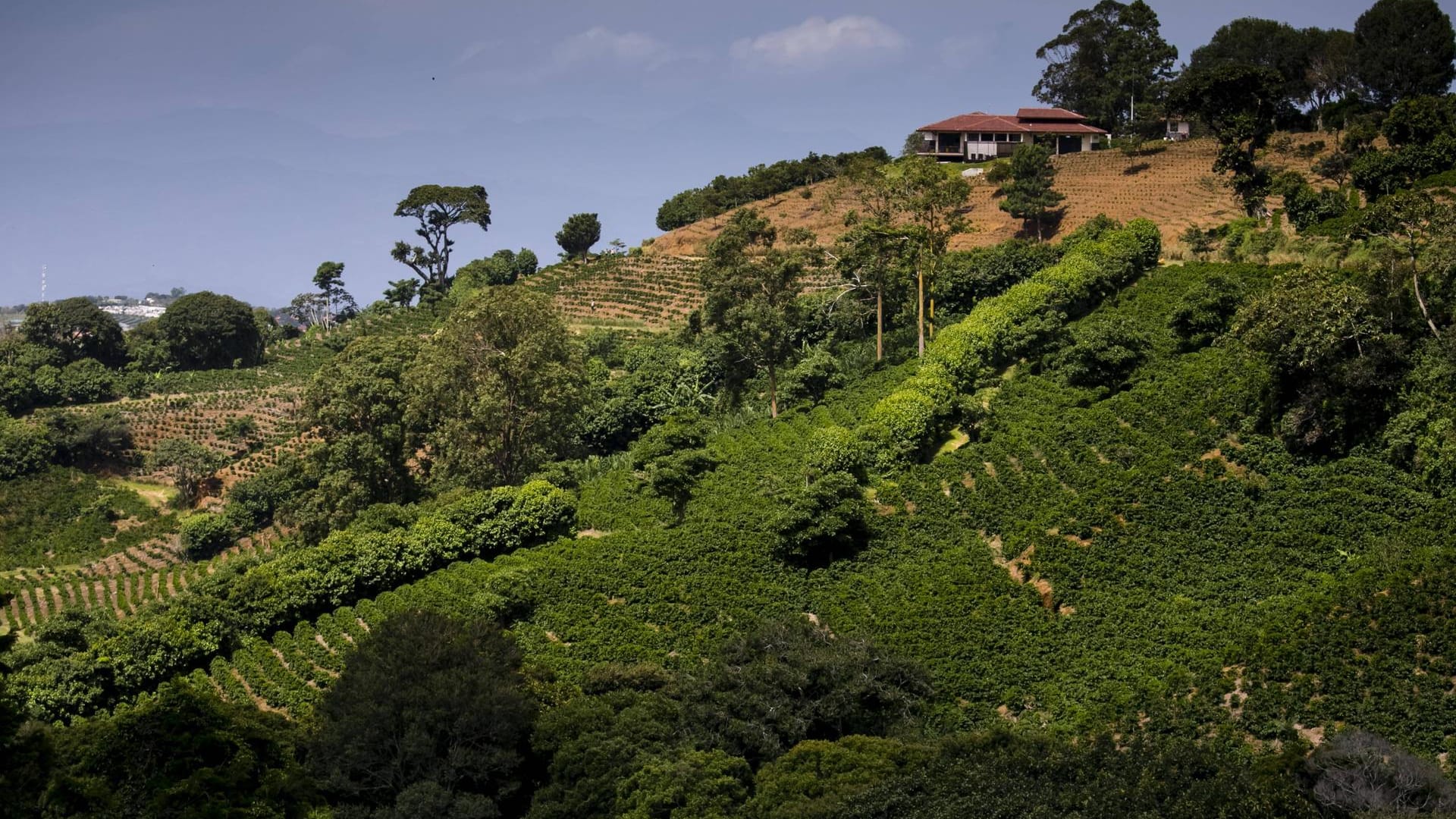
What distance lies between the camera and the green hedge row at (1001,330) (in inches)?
1443

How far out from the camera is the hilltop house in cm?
7100

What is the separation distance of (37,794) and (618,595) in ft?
42.5

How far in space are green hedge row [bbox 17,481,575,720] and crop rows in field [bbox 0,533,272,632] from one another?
821cm

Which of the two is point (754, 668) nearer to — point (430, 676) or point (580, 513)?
point (430, 676)

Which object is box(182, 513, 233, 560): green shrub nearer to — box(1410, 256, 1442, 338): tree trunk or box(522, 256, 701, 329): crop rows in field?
box(522, 256, 701, 329): crop rows in field

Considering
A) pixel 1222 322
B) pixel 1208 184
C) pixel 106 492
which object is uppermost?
pixel 1208 184

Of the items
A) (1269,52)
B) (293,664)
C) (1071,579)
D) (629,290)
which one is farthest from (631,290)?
(1071,579)

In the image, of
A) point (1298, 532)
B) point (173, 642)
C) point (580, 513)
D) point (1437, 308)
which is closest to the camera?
point (1298, 532)

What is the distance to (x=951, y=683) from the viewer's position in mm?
26234

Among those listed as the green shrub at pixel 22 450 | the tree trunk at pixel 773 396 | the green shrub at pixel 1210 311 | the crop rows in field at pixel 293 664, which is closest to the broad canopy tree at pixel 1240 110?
the green shrub at pixel 1210 311

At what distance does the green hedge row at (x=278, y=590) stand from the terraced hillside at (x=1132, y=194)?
19682 mm

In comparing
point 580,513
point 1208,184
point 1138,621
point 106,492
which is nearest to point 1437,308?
point 1138,621

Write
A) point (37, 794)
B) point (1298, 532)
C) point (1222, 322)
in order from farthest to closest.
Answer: point (1222, 322)
point (1298, 532)
point (37, 794)

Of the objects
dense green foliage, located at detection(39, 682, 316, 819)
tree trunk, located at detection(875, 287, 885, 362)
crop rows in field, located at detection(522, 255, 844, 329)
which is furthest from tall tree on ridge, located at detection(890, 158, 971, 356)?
dense green foliage, located at detection(39, 682, 316, 819)
